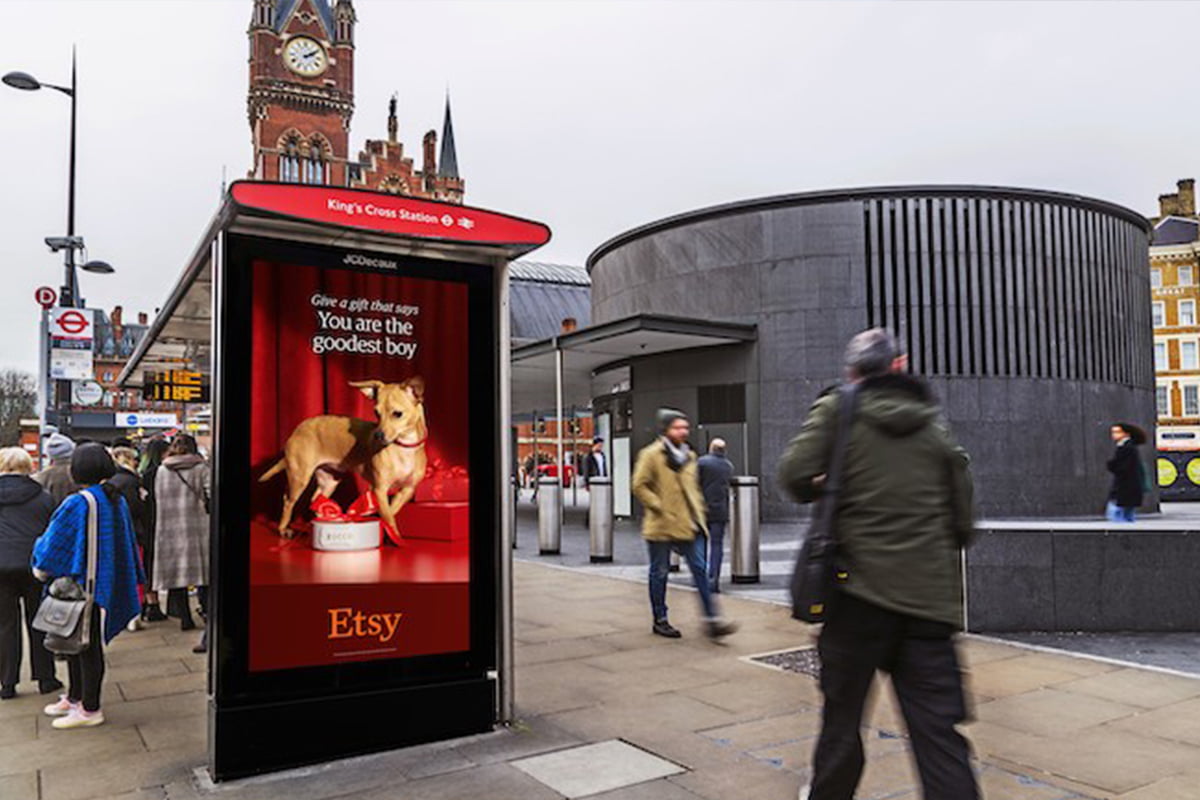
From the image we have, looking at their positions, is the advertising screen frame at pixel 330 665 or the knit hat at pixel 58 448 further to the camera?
the knit hat at pixel 58 448

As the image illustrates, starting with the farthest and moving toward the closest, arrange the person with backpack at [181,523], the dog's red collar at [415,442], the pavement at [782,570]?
the person with backpack at [181,523], the pavement at [782,570], the dog's red collar at [415,442]

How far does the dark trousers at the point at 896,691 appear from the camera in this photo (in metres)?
3.18

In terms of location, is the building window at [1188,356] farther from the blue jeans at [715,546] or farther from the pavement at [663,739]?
the pavement at [663,739]

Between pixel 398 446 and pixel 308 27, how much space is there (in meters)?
75.4

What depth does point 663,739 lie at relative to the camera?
17.1ft

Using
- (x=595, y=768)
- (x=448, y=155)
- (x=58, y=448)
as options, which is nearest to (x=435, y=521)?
(x=595, y=768)

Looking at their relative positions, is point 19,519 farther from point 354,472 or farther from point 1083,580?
point 1083,580

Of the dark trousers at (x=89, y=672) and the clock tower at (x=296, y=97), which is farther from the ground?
the clock tower at (x=296, y=97)

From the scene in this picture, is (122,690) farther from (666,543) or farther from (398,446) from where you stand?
(666,543)

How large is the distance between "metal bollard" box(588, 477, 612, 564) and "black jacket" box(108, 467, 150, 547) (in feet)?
20.3

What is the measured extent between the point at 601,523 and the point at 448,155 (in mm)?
76515

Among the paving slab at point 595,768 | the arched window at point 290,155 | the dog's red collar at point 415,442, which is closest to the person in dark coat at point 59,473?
the dog's red collar at point 415,442

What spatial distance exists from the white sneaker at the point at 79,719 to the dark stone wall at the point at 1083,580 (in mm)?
6670

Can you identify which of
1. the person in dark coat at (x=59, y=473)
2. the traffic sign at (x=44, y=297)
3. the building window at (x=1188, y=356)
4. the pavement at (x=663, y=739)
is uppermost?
the building window at (x=1188, y=356)
